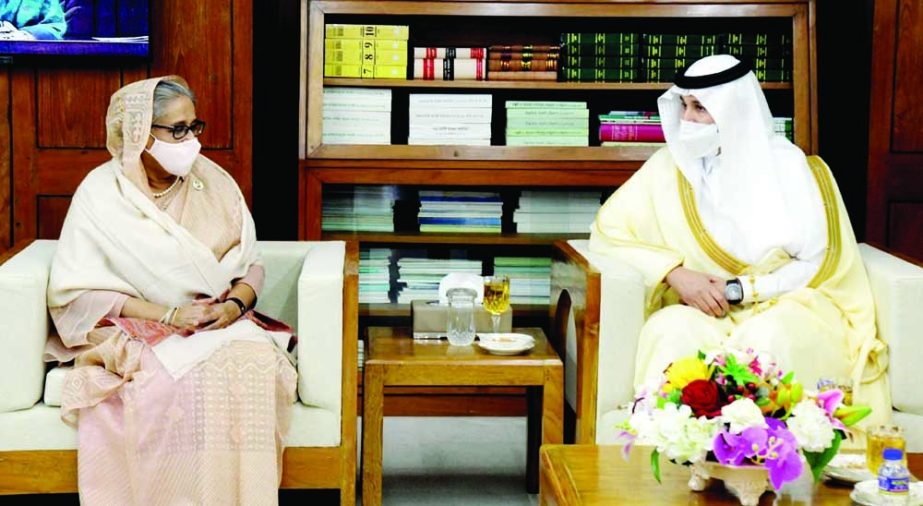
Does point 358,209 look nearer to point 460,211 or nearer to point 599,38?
point 460,211

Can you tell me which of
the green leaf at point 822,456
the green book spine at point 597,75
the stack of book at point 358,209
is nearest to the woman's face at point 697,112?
the green book spine at point 597,75

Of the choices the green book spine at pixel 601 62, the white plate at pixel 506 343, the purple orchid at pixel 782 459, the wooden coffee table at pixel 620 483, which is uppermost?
the green book spine at pixel 601 62

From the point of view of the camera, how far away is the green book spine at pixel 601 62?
4.93 m

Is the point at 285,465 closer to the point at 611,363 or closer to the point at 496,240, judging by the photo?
the point at 611,363

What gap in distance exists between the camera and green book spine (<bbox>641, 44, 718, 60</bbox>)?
196 inches

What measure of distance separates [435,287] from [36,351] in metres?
1.79

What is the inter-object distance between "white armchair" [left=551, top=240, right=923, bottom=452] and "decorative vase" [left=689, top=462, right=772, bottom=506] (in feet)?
3.51

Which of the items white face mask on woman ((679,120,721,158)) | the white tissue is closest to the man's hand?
white face mask on woman ((679,120,721,158))

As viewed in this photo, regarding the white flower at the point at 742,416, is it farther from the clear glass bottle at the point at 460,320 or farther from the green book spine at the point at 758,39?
the green book spine at the point at 758,39

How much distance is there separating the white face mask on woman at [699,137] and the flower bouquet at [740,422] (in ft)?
4.85

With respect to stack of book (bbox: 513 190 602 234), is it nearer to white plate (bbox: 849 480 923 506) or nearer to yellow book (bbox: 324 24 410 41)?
yellow book (bbox: 324 24 410 41)

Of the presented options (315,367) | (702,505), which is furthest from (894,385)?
(315,367)

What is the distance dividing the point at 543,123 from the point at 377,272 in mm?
817

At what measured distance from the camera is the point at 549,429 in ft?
12.3
